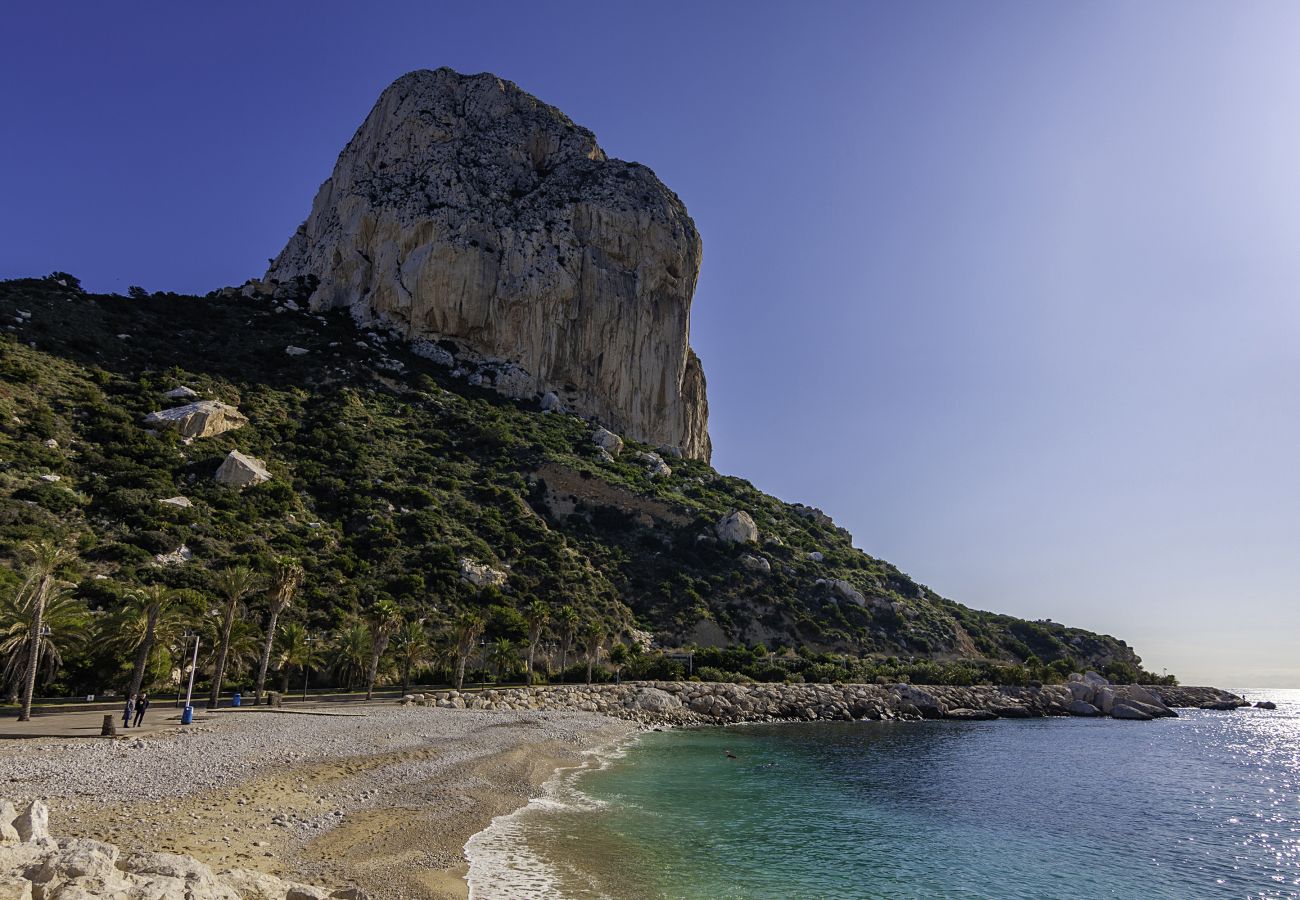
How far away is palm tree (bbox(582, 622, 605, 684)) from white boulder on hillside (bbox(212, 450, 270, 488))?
84.7ft

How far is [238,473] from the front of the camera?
48844 mm

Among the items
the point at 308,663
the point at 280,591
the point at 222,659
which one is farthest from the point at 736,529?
the point at 222,659

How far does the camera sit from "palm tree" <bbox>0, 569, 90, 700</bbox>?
76.3 ft

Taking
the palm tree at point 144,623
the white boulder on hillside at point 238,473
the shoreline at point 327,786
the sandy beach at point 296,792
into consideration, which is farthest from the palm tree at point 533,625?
the white boulder on hillside at point 238,473

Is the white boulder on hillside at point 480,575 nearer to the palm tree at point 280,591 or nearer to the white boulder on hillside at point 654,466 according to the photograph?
the palm tree at point 280,591

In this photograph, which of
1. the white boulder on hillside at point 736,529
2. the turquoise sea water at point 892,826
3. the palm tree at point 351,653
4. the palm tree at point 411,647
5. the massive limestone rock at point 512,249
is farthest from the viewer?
the massive limestone rock at point 512,249

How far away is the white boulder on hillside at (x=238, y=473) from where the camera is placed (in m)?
48.5

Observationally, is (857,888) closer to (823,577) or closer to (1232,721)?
(823,577)

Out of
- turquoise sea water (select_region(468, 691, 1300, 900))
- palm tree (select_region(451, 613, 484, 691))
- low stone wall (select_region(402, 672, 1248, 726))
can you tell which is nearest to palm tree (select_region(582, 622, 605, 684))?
low stone wall (select_region(402, 672, 1248, 726))

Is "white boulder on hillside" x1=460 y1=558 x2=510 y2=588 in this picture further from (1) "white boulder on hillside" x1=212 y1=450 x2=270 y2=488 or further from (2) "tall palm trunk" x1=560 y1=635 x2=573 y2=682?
(1) "white boulder on hillside" x1=212 y1=450 x2=270 y2=488

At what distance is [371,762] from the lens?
765 inches

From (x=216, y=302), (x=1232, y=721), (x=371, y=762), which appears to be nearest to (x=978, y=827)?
(x=371, y=762)

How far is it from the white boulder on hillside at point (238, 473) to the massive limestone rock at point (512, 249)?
118 feet

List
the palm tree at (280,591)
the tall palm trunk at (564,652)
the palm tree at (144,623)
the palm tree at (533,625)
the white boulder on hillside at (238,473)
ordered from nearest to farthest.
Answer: the palm tree at (144,623), the palm tree at (280,591), the palm tree at (533,625), the tall palm trunk at (564,652), the white boulder on hillside at (238,473)
